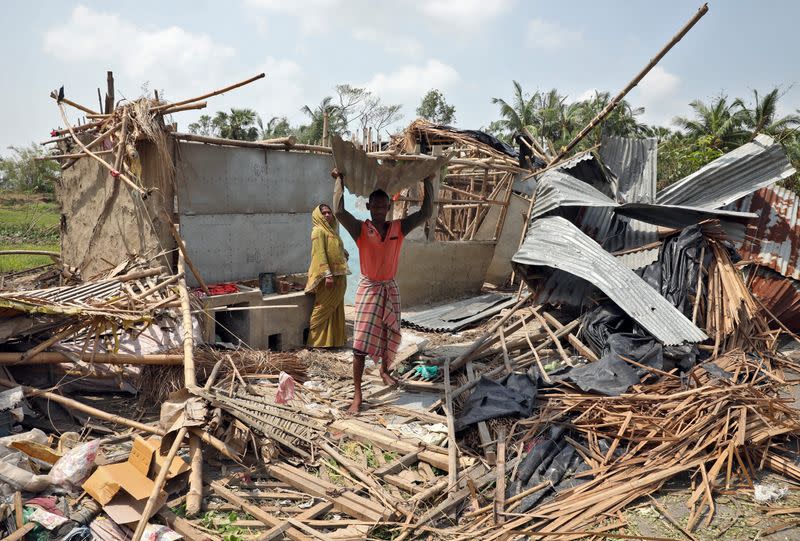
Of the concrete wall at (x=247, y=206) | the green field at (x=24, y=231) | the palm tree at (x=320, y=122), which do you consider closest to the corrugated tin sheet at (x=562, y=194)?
the concrete wall at (x=247, y=206)

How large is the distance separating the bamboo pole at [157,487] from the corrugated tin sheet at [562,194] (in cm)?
478

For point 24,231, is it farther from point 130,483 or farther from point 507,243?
point 130,483

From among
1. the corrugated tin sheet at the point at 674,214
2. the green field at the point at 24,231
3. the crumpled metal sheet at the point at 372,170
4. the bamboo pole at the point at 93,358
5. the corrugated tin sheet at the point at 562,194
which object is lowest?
the green field at the point at 24,231

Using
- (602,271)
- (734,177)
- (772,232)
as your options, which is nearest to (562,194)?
(602,271)

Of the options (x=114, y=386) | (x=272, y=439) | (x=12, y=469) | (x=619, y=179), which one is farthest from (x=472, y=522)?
(x=619, y=179)

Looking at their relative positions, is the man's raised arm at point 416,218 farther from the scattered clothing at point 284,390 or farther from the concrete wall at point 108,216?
the concrete wall at point 108,216

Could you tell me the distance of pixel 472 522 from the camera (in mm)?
3391

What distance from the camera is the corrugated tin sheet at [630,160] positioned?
24.6ft

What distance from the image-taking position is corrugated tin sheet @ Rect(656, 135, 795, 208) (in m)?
6.70

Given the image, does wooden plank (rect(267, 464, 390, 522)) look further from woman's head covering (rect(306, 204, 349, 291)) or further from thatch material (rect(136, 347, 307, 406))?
woman's head covering (rect(306, 204, 349, 291))

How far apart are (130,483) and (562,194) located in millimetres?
5223

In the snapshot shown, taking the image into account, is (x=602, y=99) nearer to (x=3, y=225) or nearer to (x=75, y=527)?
(x=3, y=225)

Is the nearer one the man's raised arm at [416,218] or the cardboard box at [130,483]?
the cardboard box at [130,483]

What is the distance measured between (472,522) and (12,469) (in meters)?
2.67
